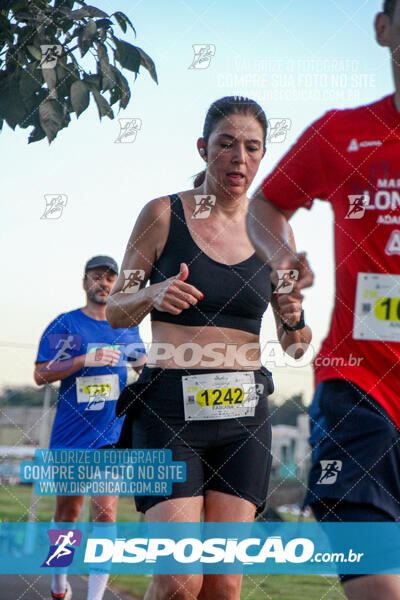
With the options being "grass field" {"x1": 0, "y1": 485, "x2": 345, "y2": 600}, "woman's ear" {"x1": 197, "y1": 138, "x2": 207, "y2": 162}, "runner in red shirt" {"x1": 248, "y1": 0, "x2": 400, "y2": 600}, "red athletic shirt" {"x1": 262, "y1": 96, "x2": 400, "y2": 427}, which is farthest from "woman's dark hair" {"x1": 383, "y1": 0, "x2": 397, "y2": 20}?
"grass field" {"x1": 0, "y1": 485, "x2": 345, "y2": 600}

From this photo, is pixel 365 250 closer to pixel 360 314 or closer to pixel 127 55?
pixel 360 314

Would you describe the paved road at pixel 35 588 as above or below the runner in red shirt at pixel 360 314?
below

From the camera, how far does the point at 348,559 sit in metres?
1.77

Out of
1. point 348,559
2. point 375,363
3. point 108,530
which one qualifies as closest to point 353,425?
point 375,363

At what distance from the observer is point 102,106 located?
3641mm

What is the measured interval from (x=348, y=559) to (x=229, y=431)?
0.98 meters

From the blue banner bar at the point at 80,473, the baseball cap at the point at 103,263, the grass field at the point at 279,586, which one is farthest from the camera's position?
the grass field at the point at 279,586

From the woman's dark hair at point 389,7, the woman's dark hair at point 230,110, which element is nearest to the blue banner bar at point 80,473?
the woman's dark hair at point 230,110

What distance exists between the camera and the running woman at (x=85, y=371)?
451 centimetres

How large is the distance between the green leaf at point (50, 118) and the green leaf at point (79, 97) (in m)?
0.08

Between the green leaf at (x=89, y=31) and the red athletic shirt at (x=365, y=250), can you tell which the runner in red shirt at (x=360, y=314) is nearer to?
the red athletic shirt at (x=365, y=250)

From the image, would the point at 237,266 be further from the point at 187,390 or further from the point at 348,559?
the point at 348,559

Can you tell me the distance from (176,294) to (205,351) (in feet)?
0.89

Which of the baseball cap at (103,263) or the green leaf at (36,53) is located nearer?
the green leaf at (36,53)
